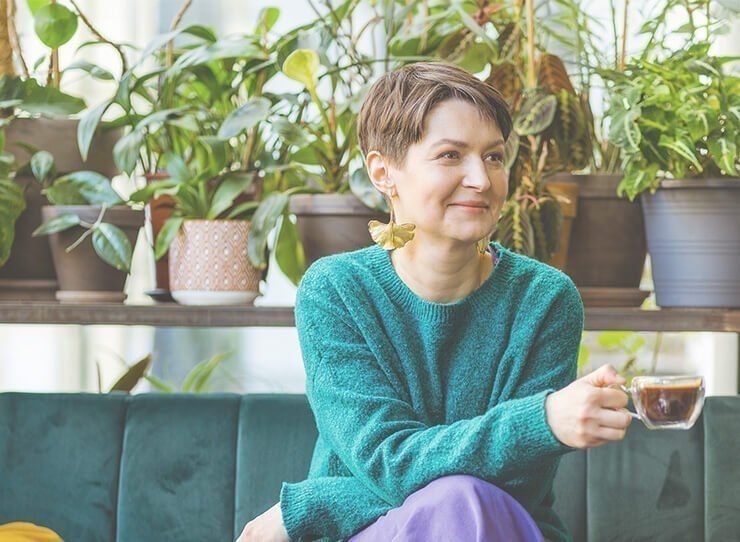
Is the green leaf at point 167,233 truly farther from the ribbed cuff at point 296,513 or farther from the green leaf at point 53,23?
the ribbed cuff at point 296,513

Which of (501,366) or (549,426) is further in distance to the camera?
(501,366)

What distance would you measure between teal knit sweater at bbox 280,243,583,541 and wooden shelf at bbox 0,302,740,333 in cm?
39

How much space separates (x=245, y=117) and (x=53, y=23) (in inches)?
17.4

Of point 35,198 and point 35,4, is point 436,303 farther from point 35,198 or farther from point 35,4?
point 35,4

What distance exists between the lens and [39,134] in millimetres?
2104

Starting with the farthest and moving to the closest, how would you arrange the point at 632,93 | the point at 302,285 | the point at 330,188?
the point at 330,188 < the point at 632,93 < the point at 302,285

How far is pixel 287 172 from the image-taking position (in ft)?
7.09

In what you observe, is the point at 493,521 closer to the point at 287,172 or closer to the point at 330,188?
the point at 330,188

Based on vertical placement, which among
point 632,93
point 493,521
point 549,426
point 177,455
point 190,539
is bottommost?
A: point 190,539

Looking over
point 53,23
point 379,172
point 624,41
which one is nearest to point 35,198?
point 53,23

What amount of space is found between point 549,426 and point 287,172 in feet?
3.64

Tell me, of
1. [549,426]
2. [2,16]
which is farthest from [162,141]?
[549,426]

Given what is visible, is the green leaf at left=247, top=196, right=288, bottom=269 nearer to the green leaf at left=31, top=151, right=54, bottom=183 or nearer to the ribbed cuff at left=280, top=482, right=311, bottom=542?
the green leaf at left=31, top=151, right=54, bottom=183

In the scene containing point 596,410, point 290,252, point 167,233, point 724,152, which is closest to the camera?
point 596,410
